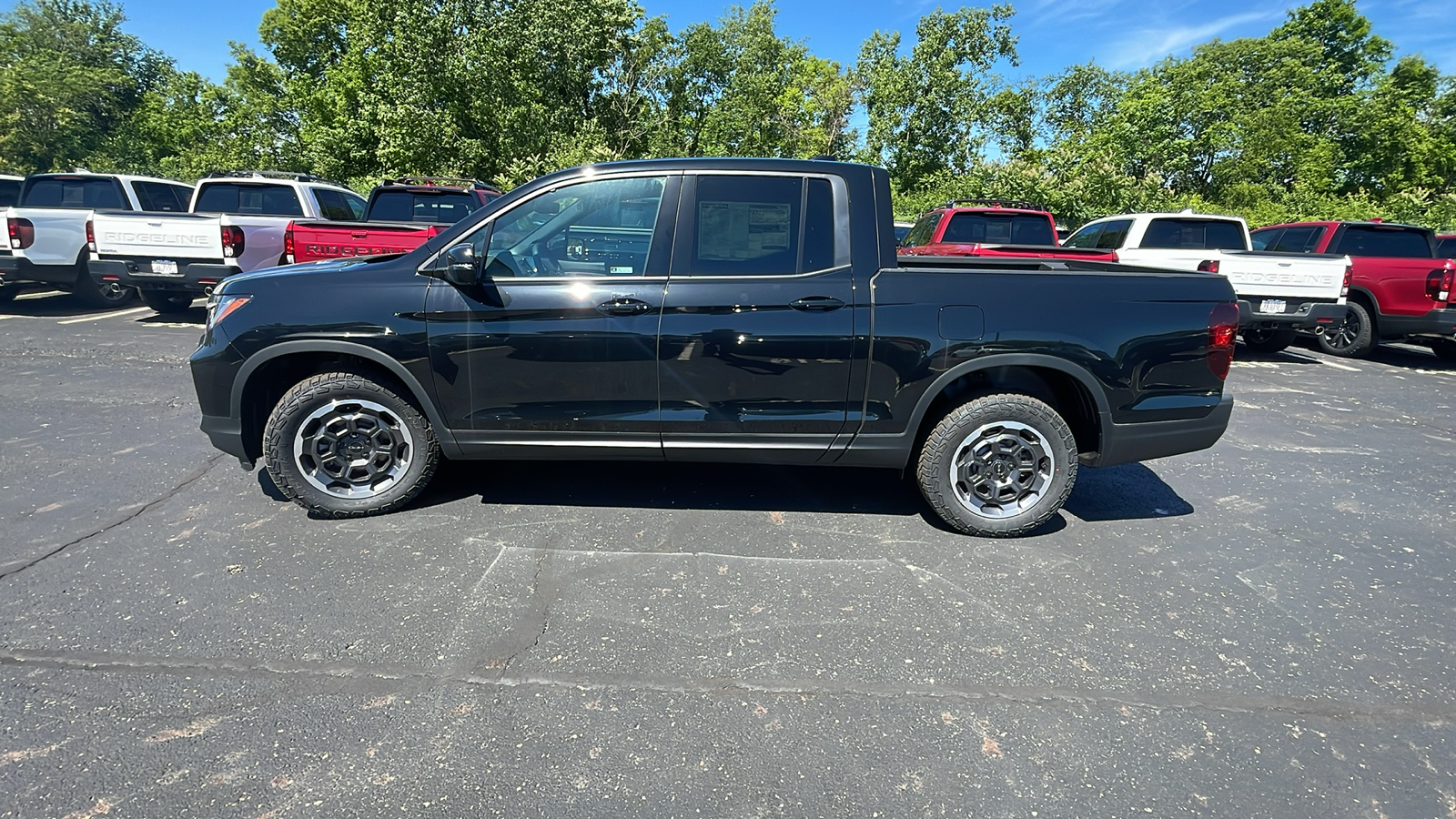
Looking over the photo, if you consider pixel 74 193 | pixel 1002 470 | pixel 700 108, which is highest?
pixel 700 108

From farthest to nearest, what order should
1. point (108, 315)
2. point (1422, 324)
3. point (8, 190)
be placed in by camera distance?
point (8, 190) < point (108, 315) < point (1422, 324)

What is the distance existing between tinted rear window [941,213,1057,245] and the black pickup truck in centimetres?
678

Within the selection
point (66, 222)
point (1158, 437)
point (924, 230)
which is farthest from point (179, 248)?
point (1158, 437)

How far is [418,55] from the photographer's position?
25.6 m

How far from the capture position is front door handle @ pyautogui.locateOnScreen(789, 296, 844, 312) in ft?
12.5

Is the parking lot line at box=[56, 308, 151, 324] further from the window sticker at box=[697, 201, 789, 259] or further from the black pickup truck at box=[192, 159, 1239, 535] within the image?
the window sticker at box=[697, 201, 789, 259]

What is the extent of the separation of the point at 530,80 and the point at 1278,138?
3078cm

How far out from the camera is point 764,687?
2.75 m

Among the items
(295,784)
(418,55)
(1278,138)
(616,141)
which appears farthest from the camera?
(1278,138)

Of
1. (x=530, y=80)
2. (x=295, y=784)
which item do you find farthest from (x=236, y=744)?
(x=530, y=80)

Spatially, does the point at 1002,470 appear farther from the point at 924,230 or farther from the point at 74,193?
the point at 74,193

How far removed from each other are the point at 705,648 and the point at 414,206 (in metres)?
9.53

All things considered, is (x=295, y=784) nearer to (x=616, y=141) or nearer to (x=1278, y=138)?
(x=616, y=141)

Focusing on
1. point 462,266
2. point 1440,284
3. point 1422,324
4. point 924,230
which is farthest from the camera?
point 924,230
